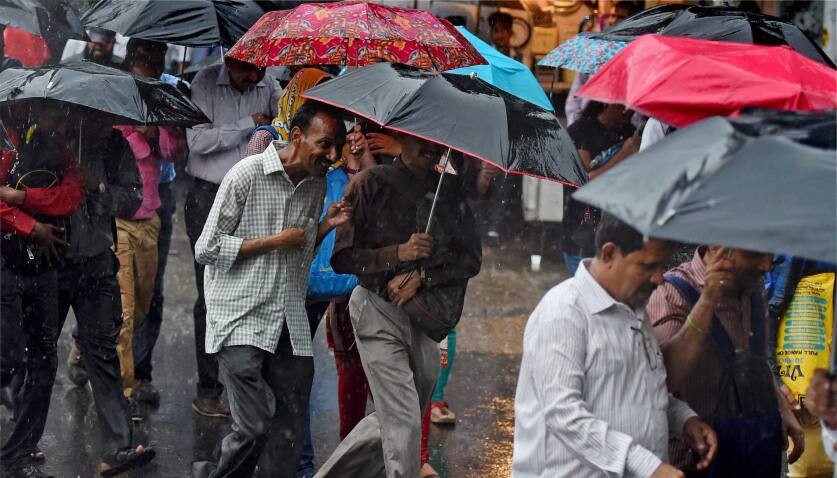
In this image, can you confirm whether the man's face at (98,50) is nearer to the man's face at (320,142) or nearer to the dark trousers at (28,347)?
the dark trousers at (28,347)

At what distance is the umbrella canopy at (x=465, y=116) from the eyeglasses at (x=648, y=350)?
1385 millimetres

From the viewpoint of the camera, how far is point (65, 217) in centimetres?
592

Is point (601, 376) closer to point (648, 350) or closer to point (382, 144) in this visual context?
point (648, 350)

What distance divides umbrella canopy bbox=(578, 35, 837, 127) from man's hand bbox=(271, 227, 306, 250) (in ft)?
4.88

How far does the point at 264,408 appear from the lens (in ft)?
16.9

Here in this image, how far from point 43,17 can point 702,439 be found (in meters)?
5.79

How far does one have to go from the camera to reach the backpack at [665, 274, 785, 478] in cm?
400

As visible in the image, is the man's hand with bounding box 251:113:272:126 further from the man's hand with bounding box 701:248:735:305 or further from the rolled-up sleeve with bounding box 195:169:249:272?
the man's hand with bounding box 701:248:735:305

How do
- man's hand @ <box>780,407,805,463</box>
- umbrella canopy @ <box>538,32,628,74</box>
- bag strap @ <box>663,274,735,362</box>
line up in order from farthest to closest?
umbrella canopy @ <box>538,32,628,74</box> → man's hand @ <box>780,407,805,463</box> → bag strap @ <box>663,274,735,362</box>

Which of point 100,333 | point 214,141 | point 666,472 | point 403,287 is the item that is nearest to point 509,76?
point 214,141

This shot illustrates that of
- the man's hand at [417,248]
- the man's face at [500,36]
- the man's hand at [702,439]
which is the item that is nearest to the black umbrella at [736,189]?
the man's hand at [702,439]

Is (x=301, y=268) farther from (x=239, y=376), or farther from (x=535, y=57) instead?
(x=535, y=57)

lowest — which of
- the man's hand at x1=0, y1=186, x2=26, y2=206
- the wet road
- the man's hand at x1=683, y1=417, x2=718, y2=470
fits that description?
the wet road

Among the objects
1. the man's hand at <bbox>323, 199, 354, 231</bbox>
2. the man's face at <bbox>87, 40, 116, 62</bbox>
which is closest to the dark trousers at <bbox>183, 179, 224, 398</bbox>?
the man's face at <bbox>87, 40, 116, 62</bbox>
